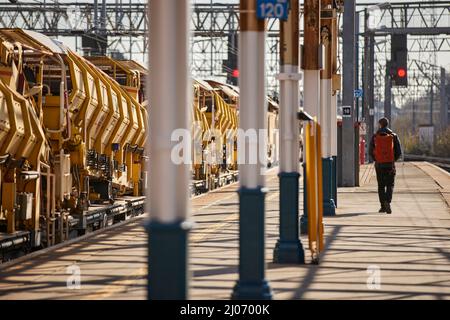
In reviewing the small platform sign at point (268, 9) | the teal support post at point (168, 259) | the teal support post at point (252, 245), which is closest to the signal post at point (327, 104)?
the small platform sign at point (268, 9)

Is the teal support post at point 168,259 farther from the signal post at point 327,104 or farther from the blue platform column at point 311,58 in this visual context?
the signal post at point 327,104

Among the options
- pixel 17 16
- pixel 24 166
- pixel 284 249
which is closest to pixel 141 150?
pixel 24 166

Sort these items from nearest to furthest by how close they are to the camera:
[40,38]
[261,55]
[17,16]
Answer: [261,55] < [40,38] < [17,16]

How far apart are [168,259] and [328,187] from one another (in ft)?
52.6

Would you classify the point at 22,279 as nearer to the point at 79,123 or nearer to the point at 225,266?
the point at 225,266

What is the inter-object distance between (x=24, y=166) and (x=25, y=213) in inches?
27.6

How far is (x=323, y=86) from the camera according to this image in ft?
75.7

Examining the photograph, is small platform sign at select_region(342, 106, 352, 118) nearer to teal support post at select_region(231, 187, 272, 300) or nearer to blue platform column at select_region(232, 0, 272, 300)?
blue platform column at select_region(232, 0, 272, 300)

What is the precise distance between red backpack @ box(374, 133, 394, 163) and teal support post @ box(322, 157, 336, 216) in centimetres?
102

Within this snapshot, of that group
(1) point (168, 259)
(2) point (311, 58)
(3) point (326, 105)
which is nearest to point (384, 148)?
(3) point (326, 105)

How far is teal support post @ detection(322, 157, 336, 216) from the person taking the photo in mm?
22266

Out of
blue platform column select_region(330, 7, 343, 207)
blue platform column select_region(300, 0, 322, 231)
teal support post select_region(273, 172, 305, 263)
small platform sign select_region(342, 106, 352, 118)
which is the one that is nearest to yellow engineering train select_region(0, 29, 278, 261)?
teal support post select_region(273, 172, 305, 263)

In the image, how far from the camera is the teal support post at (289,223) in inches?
539

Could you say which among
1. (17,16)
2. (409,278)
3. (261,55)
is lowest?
(409,278)
